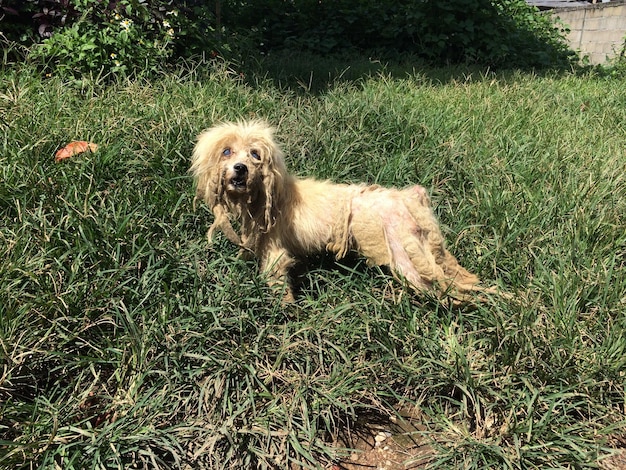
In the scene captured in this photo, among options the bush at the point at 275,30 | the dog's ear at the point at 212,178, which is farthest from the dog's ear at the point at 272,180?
the bush at the point at 275,30

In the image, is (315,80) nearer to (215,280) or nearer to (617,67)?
(215,280)

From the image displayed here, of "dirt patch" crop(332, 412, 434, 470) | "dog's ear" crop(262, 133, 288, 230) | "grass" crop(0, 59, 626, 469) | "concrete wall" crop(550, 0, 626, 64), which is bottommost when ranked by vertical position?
"dirt patch" crop(332, 412, 434, 470)

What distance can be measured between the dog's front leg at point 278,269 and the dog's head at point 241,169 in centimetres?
19

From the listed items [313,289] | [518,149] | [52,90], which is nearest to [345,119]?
[518,149]

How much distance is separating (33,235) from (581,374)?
9.24 feet

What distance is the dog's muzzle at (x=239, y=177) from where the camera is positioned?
2.46 m

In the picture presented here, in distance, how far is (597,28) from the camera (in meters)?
10.2

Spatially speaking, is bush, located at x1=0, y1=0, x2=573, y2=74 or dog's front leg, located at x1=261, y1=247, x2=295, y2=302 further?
bush, located at x1=0, y1=0, x2=573, y2=74

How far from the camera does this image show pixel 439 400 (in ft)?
7.57

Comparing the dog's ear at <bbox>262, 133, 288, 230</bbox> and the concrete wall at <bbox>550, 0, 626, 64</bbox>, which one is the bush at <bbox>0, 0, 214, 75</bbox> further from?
the concrete wall at <bbox>550, 0, 626, 64</bbox>

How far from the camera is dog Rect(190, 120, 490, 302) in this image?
2539 millimetres

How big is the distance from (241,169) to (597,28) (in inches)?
431

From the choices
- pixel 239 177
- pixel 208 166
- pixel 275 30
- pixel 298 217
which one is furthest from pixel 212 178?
pixel 275 30

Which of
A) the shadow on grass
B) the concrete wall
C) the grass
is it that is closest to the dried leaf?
the grass
